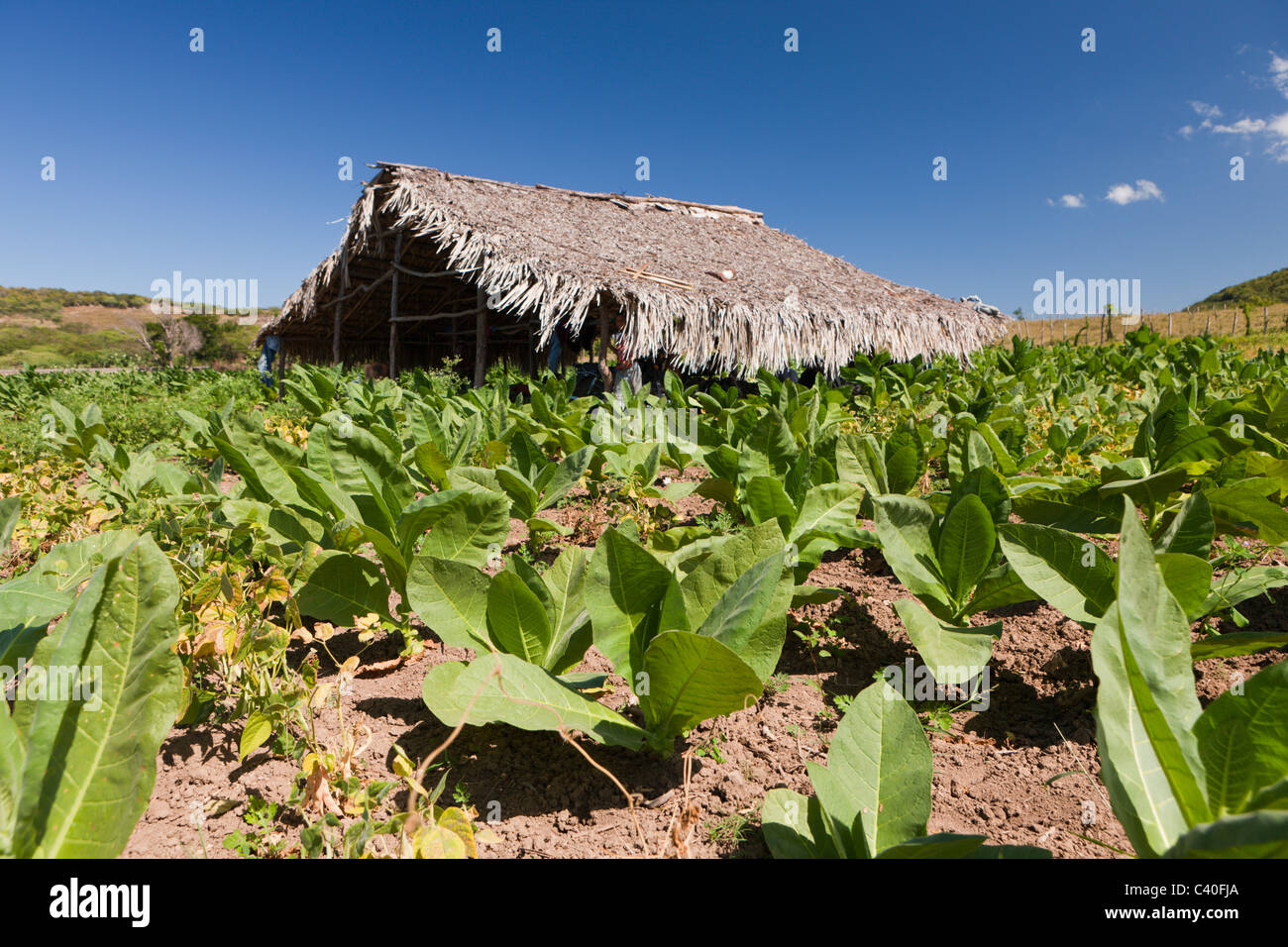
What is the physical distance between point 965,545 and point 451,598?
1.48 metres

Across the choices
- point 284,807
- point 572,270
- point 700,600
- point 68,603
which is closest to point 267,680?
point 284,807

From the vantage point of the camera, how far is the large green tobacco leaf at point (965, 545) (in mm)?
1983

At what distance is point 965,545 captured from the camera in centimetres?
202

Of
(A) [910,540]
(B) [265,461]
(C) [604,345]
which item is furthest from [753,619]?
(C) [604,345]

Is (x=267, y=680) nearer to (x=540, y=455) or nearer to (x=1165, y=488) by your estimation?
(x=540, y=455)

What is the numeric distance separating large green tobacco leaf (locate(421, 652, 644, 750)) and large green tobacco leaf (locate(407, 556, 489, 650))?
0.75 feet

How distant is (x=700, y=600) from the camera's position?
1.64 meters

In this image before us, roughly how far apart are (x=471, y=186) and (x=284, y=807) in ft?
44.1

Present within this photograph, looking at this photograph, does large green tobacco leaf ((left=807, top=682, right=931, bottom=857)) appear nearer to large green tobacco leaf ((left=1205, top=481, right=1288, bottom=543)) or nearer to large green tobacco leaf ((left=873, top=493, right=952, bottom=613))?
large green tobacco leaf ((left=873, top=493, right=952, bottom=613))

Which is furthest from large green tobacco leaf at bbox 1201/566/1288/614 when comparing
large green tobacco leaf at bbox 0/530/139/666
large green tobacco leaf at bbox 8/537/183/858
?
large green tobacco leaf at bbox 0/530/139/666

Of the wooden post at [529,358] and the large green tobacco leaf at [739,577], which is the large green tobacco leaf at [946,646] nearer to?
the large green tobacco leaf at [739,577]

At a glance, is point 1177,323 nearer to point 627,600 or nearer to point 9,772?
point 627,600

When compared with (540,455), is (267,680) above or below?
below

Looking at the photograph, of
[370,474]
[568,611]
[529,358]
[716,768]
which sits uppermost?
[529,358]
